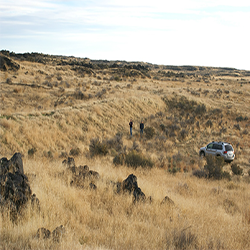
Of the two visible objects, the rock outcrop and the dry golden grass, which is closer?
the dry golden grass

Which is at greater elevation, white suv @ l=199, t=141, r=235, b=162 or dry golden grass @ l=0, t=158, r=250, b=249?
dry golden grass @ l=0, t=158, r=250, b=249

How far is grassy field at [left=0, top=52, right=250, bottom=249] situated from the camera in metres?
4.07

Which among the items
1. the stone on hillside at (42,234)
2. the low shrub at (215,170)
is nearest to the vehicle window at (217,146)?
the low shrub at (215,170)

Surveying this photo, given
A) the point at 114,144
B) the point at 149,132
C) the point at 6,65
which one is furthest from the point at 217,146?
the point at 6,65

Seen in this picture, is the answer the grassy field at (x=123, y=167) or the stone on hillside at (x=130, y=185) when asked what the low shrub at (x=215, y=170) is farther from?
the stone on hillside at (x=130, y=185)

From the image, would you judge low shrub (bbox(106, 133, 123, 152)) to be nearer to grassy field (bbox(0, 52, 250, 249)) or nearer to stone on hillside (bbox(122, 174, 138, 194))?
grassy field (bbox(0, 52, 250, 249))

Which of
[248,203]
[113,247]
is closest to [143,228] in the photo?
[113,247]

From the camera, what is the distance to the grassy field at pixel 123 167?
407 cm

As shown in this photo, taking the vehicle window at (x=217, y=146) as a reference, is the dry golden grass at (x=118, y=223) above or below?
above

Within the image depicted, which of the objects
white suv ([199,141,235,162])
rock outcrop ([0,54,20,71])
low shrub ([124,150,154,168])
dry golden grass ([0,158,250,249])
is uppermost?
rock outcrop ([0,54,20,71])

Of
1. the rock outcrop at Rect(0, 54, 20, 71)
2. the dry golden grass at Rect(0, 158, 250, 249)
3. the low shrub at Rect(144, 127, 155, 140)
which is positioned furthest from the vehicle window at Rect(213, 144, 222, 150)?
the rock outcrop at Rect(0, 54, 20, 71)

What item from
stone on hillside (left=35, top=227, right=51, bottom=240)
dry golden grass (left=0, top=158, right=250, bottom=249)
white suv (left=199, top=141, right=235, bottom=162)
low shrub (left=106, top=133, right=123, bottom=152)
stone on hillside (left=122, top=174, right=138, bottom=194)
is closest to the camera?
stone on hillside (left=35, top=227, right=51, bottom=240)

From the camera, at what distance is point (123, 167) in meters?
10.8

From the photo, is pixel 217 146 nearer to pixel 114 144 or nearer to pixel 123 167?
pixel 114 144
